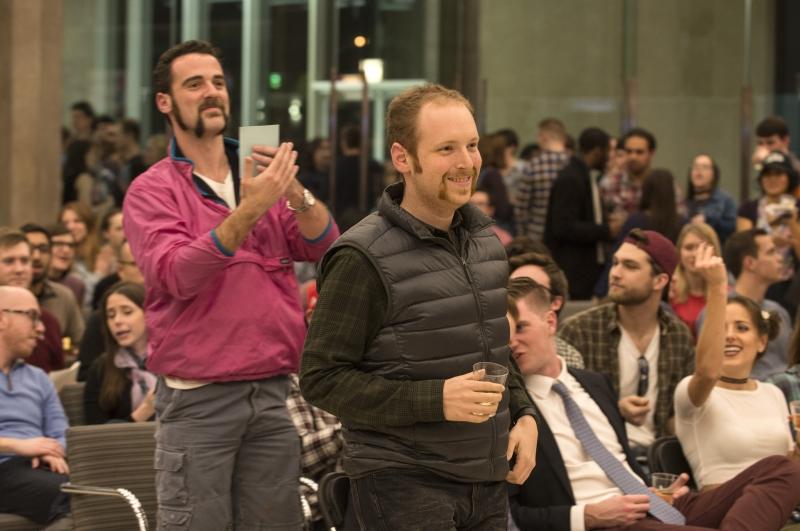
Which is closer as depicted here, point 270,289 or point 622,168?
point 270,289

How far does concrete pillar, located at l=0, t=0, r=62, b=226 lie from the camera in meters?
10.4

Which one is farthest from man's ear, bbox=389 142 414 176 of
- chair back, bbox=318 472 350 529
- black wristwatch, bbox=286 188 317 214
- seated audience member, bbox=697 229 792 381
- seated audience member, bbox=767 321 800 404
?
seated audience member, bbox=697 229 792 381

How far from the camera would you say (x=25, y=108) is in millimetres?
10539

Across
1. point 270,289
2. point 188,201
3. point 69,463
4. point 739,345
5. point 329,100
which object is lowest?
point 69,463

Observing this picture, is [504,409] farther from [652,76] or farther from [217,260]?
[652,76]

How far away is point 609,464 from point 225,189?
5.63 ft

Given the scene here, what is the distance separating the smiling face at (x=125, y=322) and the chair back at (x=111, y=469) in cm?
101

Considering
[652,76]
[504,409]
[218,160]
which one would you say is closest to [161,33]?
[652,76]

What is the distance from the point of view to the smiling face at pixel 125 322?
592 centimetres

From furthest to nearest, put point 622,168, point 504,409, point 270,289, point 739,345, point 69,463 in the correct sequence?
point 622,168
point 739,345
point 69,463
point 270,289
point 504,409

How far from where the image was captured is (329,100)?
39.6ft

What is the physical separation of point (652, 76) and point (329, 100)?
3234mm

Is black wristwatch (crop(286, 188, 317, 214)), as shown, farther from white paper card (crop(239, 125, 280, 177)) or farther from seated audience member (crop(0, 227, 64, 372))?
seated audience member (crop(0, 227, 64, 372))

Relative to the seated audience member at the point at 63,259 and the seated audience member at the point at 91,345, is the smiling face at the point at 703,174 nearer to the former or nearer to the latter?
the seated audience member at the point at 63,259
